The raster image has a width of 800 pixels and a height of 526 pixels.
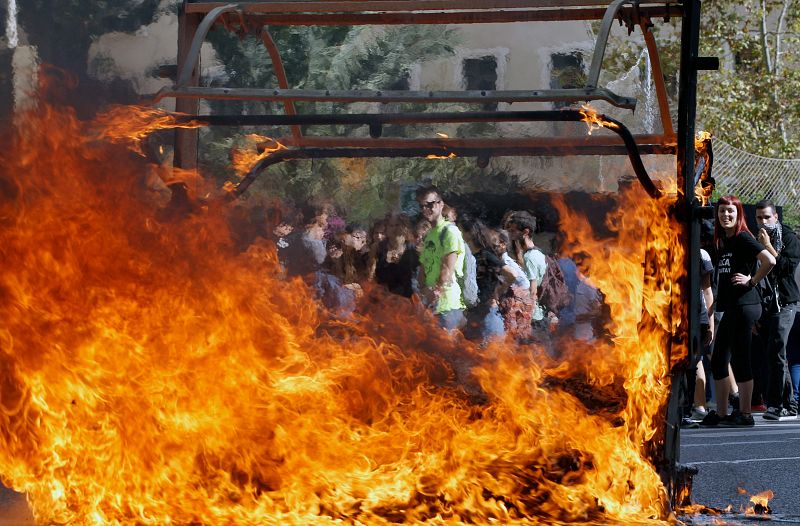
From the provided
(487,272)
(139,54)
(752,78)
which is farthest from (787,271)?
(752,78)

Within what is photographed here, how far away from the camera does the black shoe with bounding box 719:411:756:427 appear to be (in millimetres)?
8773

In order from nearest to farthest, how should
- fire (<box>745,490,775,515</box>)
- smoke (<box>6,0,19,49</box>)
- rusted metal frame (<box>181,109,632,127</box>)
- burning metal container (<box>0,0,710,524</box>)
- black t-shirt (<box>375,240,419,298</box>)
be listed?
rusted metal frame (<box>181,109,632,127</box>) → burning metal container (<box>0,0,710,524</box>) → fire (<box>745,490,775,515</box>) → smoke (<box>6,0,19,49</box>) → black t-shirt (<box>375,240,419,298</box>)

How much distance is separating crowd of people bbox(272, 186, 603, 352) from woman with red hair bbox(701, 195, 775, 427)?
0.88 metres

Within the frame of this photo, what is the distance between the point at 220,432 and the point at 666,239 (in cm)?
157

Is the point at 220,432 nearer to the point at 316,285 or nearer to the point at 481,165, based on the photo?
the point at 481,165

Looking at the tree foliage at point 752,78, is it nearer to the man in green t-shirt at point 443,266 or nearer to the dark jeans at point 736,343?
the dark jeans at point 736,343

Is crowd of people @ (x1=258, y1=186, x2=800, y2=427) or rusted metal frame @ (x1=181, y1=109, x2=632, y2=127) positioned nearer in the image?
rusted metal frame @ (x1=181, y1=109, x2=632, y2=127)

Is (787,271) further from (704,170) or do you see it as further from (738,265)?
(704,170)

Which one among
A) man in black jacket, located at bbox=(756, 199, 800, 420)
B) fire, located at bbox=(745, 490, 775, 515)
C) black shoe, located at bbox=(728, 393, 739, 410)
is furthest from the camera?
black shoe, located at bbox=(728, 393, 739, 410)

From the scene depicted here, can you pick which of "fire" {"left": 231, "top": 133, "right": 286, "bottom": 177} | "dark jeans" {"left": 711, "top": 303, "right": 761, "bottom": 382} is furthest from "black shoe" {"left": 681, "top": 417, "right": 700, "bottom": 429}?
"fire" {"left": 231, "top": 133, "right": 286, "bottom": 177}

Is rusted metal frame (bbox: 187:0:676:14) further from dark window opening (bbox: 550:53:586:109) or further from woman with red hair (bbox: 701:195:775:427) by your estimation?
dark window opening (bbox: 550:53:586:109)

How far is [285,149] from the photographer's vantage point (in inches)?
201

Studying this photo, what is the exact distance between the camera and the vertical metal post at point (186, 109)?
15.5 ft

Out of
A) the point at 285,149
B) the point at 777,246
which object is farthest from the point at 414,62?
the point at 285,149
